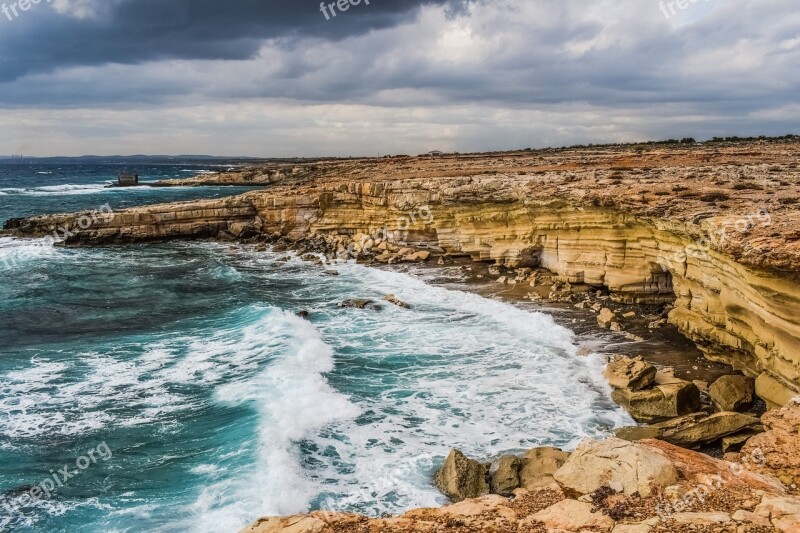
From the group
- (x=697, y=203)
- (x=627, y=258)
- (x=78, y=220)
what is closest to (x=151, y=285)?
(x=78, y=220)

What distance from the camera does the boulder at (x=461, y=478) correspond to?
390 inches

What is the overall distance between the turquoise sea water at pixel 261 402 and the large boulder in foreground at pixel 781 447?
3.98m

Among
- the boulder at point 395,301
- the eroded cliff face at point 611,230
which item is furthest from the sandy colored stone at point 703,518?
the boulder at point 395,301

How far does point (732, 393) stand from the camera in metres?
12.7

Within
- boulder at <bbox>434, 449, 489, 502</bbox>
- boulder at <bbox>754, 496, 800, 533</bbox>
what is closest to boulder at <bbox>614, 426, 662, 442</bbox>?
boulder at <bbox>434, 449, 489, 502</bbox>

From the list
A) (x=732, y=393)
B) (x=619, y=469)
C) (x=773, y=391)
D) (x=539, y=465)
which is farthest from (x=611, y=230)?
(x=619, y=469)

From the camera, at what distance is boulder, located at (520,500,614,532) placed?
639 centimetres

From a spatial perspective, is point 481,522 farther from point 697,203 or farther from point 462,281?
point 462,281

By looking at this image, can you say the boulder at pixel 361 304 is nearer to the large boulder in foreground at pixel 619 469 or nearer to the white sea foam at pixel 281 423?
the white sea foam at pixel 281 423

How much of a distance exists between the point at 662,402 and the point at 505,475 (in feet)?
16.0

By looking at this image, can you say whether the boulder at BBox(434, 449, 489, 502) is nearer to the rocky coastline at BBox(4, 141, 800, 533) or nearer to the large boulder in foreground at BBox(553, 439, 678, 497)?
the rocky coastline at BBox(4, 141, 800, 533)

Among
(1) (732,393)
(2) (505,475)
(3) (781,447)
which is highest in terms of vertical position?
(3) (781,447)

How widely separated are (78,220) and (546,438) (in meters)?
39.2

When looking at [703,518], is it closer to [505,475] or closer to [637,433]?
[505,475]
